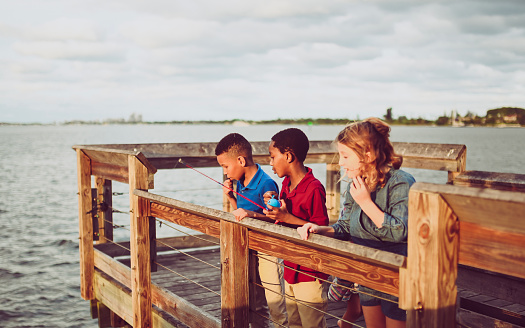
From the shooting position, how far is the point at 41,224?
750 inches

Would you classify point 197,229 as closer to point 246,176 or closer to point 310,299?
point 246,176

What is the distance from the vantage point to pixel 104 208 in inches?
241

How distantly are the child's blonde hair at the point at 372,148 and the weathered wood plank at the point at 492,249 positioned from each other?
2.43 feet

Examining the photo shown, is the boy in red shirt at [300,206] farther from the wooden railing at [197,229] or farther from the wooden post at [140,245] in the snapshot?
the wooden post at [140,245]

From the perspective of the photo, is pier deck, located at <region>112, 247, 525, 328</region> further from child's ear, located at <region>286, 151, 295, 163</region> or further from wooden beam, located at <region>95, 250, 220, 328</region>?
child's ear, located at <region>286, 151, 295, 163</region>

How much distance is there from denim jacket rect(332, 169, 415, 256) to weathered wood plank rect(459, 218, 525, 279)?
0.57 m

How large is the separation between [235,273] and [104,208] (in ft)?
11.3

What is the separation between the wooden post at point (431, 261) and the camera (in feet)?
5.97

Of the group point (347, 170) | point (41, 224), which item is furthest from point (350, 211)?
point (41, 224)

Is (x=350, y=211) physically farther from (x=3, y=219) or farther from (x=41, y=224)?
(x=3, y=219)

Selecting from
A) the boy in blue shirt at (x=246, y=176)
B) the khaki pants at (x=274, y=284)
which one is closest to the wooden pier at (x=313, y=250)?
the khaki pants at (x=274, y=284)

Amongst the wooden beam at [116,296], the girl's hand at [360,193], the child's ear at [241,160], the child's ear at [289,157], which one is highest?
the child's ear at [289,157]

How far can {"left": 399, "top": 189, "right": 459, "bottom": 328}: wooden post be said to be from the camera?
1.82 m

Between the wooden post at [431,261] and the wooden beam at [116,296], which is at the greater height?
the wooden post at [431,261]
